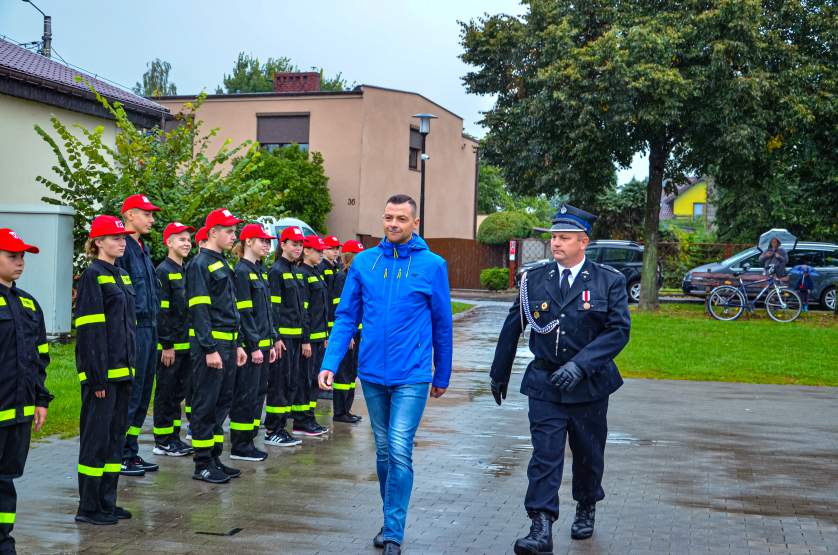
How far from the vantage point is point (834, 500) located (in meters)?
7.85

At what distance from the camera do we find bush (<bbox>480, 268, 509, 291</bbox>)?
41.3 m

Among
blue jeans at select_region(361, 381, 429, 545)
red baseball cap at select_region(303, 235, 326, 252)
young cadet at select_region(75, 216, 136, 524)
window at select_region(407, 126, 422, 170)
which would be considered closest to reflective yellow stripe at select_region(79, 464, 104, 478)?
young cadet at select_region(75, 216, 136, 524)

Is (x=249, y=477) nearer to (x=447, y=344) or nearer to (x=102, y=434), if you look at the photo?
(x=102, y=434)

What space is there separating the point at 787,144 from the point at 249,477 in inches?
848

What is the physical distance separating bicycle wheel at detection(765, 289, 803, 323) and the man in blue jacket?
19281mm

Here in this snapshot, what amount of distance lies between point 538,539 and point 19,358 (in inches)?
126

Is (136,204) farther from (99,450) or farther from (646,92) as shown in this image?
(646,92)

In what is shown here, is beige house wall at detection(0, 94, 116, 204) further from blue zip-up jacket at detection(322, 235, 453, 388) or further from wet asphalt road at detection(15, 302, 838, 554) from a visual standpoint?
blue zip-up jacket at detection(322, 235, 453, 388)

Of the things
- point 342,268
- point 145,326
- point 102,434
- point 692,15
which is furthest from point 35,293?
point 692,15

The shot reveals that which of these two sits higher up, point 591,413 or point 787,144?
point 787,144

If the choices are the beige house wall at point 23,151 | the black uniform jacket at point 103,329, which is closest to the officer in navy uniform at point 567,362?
the black uniform jacket at point 103,329

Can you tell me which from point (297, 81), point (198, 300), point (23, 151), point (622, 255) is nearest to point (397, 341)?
point (198, 300)

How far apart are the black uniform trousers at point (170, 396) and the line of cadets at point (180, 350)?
1cm

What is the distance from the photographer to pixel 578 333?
6508 mm
